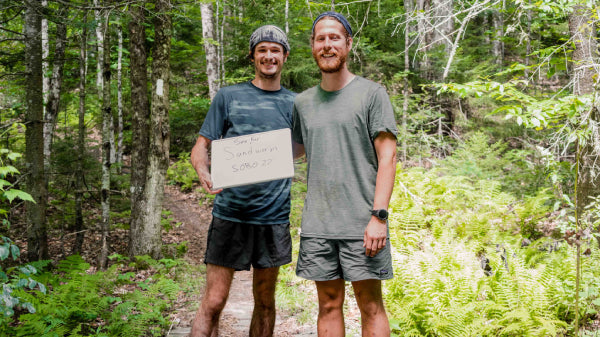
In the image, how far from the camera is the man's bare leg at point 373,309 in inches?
93.4

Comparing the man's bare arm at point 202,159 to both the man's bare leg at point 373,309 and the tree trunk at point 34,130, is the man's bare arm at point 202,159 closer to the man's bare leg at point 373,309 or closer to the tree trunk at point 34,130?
the man's bare leg at point 373,309

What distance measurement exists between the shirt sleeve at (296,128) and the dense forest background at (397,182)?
66.3 inches

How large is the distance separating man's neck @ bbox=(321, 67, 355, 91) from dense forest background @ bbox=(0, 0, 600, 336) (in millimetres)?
1520

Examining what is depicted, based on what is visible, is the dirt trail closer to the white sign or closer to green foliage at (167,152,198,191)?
green foliage at (167,152,198,191)

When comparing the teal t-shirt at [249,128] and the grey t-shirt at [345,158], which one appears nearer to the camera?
the grey t-shirt at [345,158]

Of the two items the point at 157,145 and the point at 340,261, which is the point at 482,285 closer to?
the point at 340,261

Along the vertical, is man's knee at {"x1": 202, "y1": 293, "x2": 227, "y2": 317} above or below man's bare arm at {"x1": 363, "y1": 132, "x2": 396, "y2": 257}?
below

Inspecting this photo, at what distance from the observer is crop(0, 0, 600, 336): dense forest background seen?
3980mm

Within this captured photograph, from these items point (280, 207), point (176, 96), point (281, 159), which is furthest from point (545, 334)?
point (176, 96)

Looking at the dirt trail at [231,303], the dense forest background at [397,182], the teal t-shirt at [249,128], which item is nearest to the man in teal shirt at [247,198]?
the teal t-shirt at [249,128]

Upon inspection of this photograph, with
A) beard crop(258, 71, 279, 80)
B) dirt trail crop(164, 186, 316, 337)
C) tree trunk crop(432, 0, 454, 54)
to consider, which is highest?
tree trunk crop(432, 0, 454, 54)

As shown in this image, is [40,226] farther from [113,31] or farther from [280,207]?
[113,31]

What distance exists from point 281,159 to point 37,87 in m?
5.69

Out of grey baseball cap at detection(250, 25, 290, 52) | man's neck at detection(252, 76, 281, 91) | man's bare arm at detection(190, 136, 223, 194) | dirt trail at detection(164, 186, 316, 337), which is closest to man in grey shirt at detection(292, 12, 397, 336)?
grey baseball cap at detection(250, 25, 290, 52)
